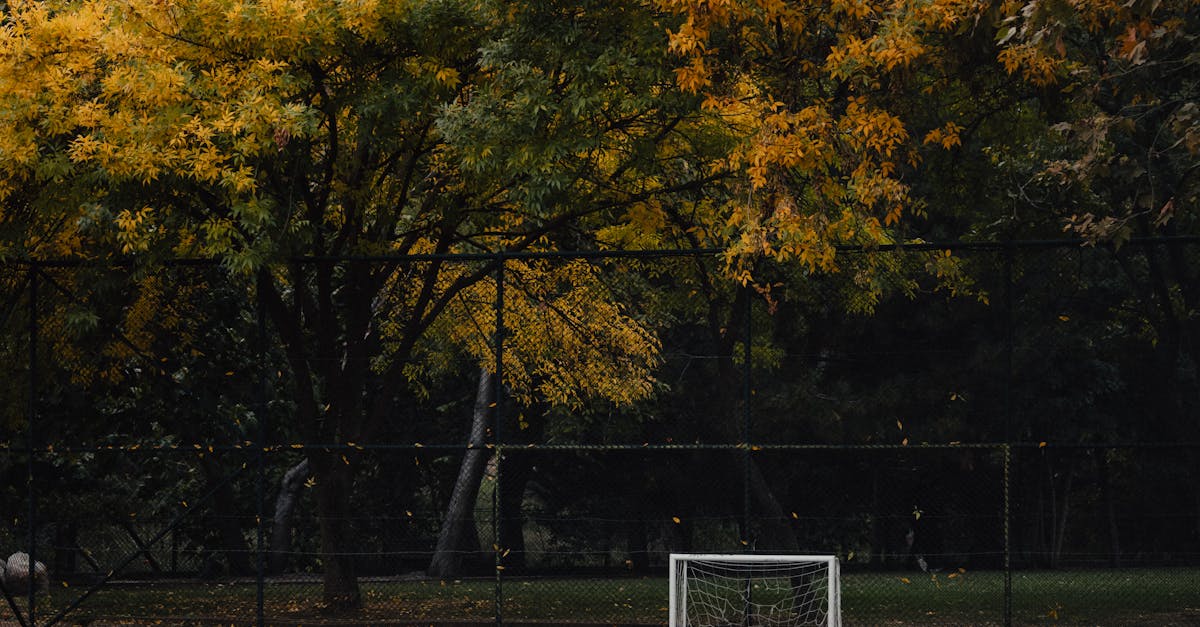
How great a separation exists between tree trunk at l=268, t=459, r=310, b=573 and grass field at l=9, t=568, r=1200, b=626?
243 cm

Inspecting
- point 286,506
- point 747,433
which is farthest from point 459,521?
point 286,506

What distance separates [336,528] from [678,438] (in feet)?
11.2

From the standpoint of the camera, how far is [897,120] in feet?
37.4

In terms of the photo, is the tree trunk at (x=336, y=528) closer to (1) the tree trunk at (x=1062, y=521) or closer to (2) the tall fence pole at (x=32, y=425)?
→ (2) the tall fence pole at (x=32, y=425)

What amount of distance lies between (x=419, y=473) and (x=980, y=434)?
22.6ft

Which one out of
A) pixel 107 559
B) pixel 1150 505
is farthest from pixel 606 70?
pixel 107 559

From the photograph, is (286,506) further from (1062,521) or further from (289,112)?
(1062,521)

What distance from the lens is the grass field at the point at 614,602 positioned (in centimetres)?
1383

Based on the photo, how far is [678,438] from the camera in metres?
13.8

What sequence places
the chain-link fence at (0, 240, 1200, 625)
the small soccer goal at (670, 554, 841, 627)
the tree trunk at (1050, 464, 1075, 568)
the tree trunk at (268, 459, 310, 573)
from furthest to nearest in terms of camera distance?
the tree trunk at (268, 459, 310, 573) → the tree trunk at (1050, 464, 1075, 568) → the chain-link fence at (0, 240, 1200, 625) → the small soccer goal at (670, 554, 841, 627)

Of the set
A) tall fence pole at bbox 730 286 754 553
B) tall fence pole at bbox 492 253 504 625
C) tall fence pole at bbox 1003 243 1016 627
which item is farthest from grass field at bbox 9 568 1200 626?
tall fence pole at bbox 1003 243 1016 627

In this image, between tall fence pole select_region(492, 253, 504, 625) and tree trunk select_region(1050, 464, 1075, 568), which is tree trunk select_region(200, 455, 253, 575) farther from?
tree trunk select_region(1050, 464, 1075, 568)

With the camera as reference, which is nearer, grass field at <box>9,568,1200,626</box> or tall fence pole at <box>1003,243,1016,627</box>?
tall fence pole at <box>1003,243,1016,627</box>

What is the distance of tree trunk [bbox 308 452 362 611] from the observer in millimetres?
13852
